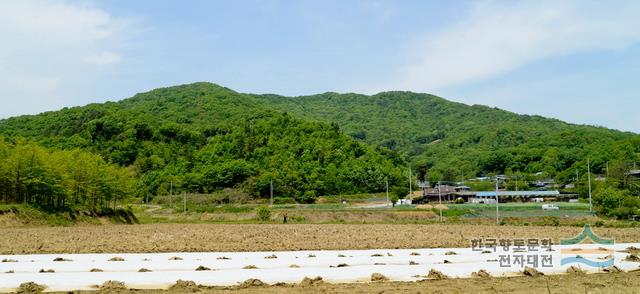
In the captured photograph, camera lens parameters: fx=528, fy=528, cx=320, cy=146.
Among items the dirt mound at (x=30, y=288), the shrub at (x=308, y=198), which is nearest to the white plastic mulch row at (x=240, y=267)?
the dirt mound at (x=30, y=288)

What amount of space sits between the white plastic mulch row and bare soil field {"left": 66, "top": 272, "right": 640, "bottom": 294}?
42 cm

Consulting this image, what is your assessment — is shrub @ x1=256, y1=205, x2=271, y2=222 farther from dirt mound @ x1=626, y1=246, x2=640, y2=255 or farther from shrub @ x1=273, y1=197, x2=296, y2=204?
dirt mound @ x1=626, y1=246, x2=640, y2=255

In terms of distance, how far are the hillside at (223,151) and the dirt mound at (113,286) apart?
62404 mm

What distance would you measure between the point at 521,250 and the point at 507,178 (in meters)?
82.2

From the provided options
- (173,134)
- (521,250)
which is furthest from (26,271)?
(173,134)

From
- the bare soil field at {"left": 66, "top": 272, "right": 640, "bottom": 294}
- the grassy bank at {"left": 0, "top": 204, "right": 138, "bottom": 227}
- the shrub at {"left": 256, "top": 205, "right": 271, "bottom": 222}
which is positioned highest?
the bare soil field at {"left": 66, "top": 272, "right": 640, "bottom": 294}

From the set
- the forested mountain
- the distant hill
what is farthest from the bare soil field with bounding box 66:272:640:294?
the forested mountain

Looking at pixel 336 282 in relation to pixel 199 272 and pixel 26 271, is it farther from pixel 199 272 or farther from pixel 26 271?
pixel 26 271

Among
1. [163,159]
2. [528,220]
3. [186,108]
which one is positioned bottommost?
[528,220]

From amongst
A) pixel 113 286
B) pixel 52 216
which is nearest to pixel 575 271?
→ pixel 113 286

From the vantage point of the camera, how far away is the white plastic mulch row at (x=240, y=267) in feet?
37.8

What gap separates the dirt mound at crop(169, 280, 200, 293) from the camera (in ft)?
35.9

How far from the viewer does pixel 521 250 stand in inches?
618

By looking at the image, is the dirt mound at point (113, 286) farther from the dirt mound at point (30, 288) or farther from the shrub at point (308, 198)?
the shrub at point (308, 198)
